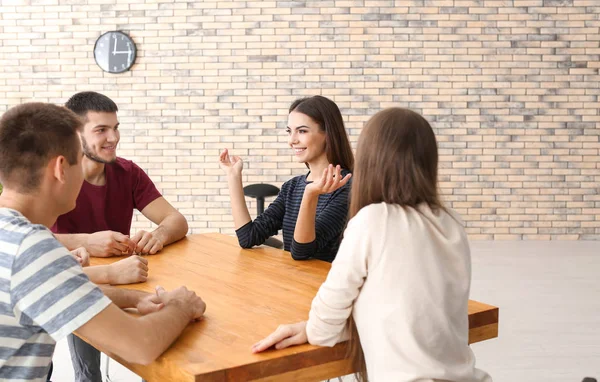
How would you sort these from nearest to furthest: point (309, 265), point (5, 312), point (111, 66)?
point (5, 312) → point (309, 265) → point (111, 66)

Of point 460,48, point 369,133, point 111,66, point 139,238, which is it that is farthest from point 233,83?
point 369,133

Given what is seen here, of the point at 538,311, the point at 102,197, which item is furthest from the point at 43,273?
the point at 538,311

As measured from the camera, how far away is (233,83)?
7234 millimetres

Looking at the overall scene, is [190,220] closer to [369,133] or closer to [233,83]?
[233,83]

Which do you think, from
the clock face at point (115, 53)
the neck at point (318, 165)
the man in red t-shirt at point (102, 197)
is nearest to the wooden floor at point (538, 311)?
the man in red t-shirt at point (102, 197)

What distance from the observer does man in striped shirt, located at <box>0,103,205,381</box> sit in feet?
4.25

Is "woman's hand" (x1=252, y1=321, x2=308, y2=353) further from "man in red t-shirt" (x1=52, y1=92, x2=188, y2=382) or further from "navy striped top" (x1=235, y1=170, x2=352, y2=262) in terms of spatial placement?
"man in red t-shirt" (x1=52, y1=92, x2=188, y2=382)

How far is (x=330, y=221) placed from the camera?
2.60 m

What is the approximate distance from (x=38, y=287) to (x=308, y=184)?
1481 mm

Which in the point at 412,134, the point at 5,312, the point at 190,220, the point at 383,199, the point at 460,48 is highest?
the point at 460,48

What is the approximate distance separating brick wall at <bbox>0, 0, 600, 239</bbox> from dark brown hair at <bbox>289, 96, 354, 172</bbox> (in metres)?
4.47

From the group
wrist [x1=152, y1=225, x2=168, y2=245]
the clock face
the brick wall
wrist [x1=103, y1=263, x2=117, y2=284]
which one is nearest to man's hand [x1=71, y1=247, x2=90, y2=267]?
wrist [x1=103, y1=263, x2=117, y2=284]

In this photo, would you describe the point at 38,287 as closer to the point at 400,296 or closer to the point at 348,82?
the point at 400,296

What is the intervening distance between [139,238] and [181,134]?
15.5 ft
